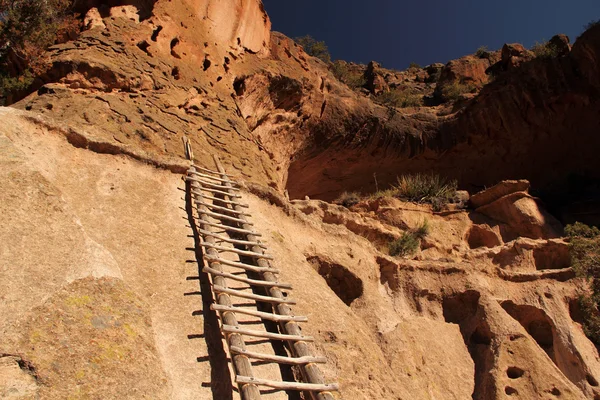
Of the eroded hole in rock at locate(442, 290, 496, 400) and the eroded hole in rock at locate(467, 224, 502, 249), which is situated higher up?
the eroded hole in rock at locate(467, 224, 502, 249)

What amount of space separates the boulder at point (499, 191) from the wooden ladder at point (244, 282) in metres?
8.54

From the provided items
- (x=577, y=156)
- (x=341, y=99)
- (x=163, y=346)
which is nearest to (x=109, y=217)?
(x=163, y=346)

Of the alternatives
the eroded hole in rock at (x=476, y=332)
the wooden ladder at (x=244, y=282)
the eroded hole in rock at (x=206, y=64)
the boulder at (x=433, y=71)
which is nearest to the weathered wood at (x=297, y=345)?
the wooden ladder at (x=244, y=282)

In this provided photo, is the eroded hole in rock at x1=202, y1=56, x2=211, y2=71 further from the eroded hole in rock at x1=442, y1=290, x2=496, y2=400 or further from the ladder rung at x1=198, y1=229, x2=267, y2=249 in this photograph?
the eroded hole in rock at x1=442, y1=290, x2=496, y2=400

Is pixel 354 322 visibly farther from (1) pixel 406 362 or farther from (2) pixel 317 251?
(2) pixel 317 251

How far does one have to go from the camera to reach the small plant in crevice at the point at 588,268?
29.1 feet

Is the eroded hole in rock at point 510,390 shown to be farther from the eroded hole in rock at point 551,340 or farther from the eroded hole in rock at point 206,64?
the eroded hole in rock at point 206,64

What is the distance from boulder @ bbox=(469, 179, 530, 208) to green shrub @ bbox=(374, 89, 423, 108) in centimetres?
872

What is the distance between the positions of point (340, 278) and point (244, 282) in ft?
9.14

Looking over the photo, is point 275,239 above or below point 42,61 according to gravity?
below

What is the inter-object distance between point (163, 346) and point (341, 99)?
11937 mm

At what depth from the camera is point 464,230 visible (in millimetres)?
13047

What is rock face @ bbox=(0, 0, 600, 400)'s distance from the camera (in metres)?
4.04

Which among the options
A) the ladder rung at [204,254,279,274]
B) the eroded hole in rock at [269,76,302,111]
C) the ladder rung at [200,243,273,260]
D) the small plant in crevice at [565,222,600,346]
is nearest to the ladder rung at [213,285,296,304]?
the ladder rung at [204,254,279,274]
